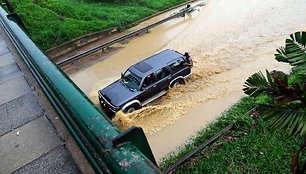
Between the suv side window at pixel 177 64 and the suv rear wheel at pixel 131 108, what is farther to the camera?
the suv side window at pixel 177 64

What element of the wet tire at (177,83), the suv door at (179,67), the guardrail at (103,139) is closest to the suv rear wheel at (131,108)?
the wet tire at (177,83)

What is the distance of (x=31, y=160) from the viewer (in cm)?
261

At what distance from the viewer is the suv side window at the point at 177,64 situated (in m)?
11.6

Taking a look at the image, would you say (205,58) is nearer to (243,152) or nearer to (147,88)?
(147,88)

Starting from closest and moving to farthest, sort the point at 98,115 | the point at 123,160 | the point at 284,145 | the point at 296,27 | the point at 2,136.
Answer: the point at 123,160, the point at 98,115, the point at 2,136, the point at 284,145, the point at 296,27

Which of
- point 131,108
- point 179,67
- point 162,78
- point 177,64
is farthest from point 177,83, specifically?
point 131,108

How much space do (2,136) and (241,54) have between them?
43.4 ft

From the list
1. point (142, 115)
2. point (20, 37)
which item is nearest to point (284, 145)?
point (142, 115)

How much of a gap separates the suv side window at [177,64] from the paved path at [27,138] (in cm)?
792

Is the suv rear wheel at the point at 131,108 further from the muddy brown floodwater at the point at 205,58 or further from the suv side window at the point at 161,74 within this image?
the suv side window at the point at 161,74

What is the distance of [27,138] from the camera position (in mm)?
2920

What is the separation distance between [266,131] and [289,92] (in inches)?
192

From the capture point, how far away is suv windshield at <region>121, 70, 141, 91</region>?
1086 cm

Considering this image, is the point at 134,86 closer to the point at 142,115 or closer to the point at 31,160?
the point at 142,115
